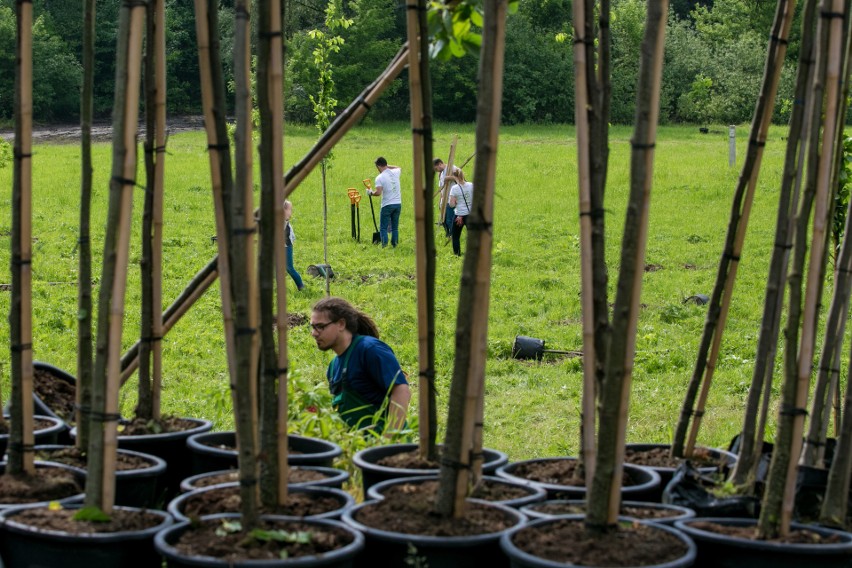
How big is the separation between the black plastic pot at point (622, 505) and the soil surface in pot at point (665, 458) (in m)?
0.40

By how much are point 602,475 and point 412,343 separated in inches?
304

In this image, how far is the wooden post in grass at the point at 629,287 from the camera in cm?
244

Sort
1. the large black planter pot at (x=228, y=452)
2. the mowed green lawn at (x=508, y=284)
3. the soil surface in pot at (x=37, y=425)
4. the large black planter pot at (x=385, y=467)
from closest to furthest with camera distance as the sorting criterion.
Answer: the large black planter pot at (x=385, y=467)
the large black planter pot at (x=228, y=452)
the soil surface in pot at (x=37, y=425)
the mowed green lawn at (x=508, y=284)

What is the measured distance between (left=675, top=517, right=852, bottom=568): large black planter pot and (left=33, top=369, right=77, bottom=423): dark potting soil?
278 centimetres

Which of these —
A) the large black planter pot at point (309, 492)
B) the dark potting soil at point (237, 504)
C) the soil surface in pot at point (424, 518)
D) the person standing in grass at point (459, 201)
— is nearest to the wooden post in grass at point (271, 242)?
the dark potting soil at point (237, 504)

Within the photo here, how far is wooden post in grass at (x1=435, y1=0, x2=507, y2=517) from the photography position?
2.63 m

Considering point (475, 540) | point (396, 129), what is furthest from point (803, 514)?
point (396, 129)

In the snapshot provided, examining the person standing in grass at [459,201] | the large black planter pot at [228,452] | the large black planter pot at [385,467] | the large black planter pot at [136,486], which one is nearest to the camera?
the large black planter pot at [136,486]

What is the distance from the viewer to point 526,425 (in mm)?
7555

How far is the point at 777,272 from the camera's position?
295 cm

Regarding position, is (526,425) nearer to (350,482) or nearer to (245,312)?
(350,482)

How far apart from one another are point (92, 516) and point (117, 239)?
0.70 meters

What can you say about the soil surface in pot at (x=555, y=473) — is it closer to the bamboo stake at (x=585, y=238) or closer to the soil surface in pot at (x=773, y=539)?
the bamboo stake at (x=585, y=238)

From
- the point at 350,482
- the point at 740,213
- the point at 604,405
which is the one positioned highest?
the point at 740,213
